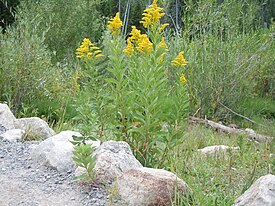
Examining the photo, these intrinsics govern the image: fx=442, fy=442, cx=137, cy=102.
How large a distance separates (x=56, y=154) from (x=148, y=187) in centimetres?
94

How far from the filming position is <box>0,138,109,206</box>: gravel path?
9.13ft

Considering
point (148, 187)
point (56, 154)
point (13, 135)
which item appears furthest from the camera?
point (13, 135)

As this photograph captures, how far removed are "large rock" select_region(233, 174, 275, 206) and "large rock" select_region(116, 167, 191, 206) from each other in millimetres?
365

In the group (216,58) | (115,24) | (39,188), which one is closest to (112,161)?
(39,188)

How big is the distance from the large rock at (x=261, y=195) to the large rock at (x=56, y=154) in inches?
50.4

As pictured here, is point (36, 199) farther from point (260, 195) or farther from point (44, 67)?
point (44, 67)

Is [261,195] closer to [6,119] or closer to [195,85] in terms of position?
[6,119]

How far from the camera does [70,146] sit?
3461mm

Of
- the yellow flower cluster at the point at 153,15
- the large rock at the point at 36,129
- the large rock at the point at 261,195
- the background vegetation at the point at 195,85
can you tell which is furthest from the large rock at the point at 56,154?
the large rock at the point at 261,195

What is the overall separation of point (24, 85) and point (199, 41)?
2.97 meters

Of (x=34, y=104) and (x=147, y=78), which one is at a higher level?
(x=147, y=78)

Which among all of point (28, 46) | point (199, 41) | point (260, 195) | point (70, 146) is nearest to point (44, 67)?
point (28, 46)

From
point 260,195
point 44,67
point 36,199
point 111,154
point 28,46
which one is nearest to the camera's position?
point 260,195

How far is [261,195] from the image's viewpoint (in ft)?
8.03
